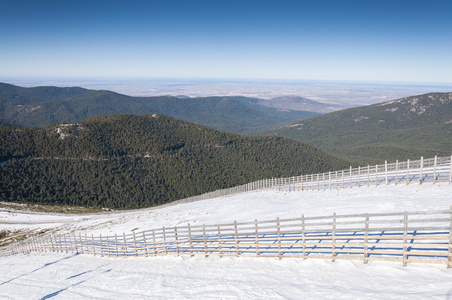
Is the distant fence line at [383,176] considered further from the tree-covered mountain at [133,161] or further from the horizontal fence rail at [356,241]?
the tree-covered mountain at [133,161]

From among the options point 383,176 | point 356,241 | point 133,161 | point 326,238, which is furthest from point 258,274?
point 133,161

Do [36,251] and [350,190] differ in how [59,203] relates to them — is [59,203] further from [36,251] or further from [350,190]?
[350,190]

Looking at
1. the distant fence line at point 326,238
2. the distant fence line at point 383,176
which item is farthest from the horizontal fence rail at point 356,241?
the distant fence line at point 383,176

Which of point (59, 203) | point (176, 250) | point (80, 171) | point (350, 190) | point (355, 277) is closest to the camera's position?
point (355, 277)

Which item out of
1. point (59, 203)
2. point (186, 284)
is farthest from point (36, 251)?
point (59, 203)

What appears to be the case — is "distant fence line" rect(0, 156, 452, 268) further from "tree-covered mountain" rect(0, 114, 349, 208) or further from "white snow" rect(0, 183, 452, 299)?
"tree-covered mountain" rect(0, 114, 349, 208)

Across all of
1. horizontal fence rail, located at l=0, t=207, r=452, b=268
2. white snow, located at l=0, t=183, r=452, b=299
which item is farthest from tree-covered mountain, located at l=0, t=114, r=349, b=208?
horizontal fence rail, located at l=0, t=207, r=452, b=268
